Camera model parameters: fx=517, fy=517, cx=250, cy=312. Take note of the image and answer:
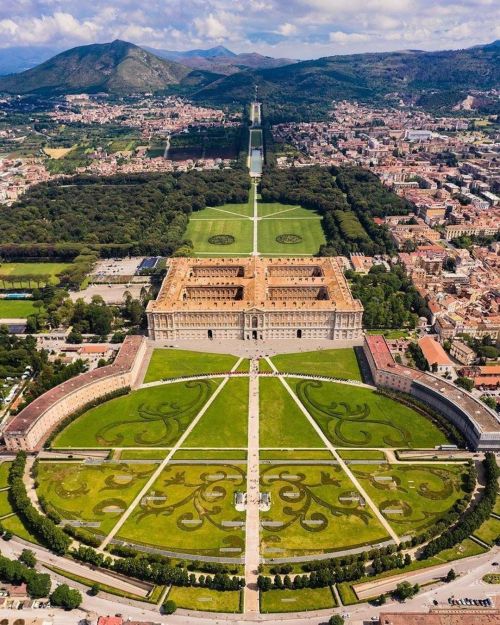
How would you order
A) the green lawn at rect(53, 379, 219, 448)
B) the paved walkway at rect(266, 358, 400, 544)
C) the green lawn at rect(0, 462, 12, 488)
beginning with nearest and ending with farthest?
the paved walkway at rect(266, 358, 400, 544) → the green lawn at rect(0, 462, 12, 488) → the green lawn at rect(53, 379, 219, 448)

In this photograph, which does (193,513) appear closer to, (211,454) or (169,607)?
(211,454)

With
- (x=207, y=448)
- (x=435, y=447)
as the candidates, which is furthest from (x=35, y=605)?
(x=435, y=447)

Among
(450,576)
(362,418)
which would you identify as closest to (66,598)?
(450,576)

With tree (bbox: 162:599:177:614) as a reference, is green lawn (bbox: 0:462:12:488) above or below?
below

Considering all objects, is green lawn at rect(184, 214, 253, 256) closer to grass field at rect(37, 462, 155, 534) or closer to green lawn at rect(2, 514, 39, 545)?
grass field at rect(37, 462, 155, 534)

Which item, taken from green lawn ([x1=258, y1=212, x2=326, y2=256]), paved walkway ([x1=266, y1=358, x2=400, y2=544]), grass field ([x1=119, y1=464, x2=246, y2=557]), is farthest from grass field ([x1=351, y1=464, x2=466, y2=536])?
green lawn ([x1=258, y1=212, x2=326, y2=256])

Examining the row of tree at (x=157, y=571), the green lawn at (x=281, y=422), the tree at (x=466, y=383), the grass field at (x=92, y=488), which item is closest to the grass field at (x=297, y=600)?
the row of tree at (x=157, y=571)

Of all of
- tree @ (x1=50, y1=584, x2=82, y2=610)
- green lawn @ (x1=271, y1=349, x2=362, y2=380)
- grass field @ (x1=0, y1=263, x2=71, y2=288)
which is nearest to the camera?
tree @ (x1=50, y1=584, x2=82, y2=610)

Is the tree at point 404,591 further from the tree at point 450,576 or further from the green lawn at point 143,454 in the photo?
the green lawn at point 143,454
